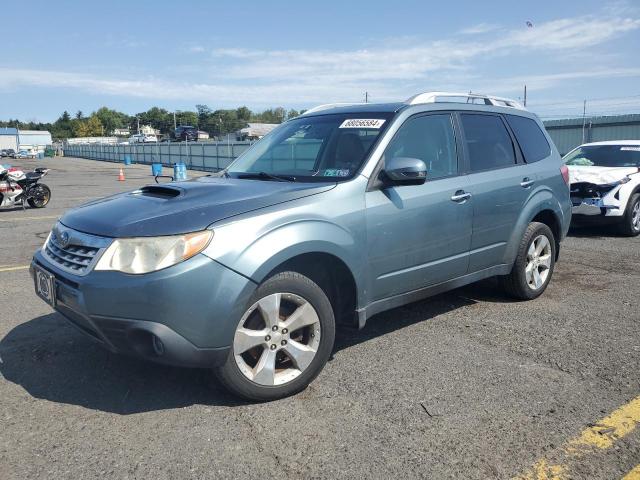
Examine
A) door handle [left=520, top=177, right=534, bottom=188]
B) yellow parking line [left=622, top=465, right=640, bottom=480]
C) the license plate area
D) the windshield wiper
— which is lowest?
yellow parking line [left=622, top=465, right=640, bottom=480]

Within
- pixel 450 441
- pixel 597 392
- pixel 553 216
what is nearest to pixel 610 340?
pixel 597 392

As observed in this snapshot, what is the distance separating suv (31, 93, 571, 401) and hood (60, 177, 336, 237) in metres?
0.01

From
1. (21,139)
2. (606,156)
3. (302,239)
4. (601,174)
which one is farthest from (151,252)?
(21,139)

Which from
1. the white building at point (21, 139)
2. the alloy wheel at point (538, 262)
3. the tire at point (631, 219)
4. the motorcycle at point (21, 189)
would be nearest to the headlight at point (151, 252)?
the alloy wheel at point (538, 262)

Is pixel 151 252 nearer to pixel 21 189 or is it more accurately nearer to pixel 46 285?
pixel 46 285

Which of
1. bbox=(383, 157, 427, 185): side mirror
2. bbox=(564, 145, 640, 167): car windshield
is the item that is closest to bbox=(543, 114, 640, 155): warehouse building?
bbox=(564, 145, 640, 167): car windshield

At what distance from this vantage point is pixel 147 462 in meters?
2.61

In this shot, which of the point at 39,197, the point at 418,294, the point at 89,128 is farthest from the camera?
the point at 89,128

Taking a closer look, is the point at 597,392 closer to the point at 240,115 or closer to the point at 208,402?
the point at 208,402

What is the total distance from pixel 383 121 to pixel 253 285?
5.69 feet

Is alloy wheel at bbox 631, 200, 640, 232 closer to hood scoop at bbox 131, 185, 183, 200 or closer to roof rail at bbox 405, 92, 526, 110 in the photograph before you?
roof rail at bbox 405, 92, 526, 110

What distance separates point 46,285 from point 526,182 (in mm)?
3941

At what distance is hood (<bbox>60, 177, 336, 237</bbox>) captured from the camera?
2953mm

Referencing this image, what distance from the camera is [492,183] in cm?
456
